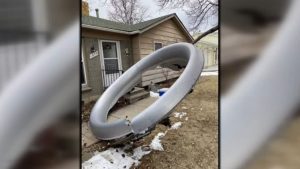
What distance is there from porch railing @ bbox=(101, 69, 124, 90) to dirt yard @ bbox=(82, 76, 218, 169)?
16 cm

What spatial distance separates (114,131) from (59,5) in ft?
2.08

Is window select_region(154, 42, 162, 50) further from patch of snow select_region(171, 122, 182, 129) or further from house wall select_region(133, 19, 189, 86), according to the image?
patch of snow select_region(171, 122, 182, 129)

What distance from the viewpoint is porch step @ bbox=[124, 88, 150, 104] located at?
1.05m

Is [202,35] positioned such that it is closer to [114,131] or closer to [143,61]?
[143,61]

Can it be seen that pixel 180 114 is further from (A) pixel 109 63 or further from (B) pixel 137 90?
(A) pixel 109 63

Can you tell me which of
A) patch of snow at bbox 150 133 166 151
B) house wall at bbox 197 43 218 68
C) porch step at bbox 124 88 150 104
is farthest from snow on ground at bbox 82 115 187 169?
house wall at bbox 197 43 218 68

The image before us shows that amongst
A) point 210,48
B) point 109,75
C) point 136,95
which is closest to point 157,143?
point 136,95

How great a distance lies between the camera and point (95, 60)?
0.90 meters

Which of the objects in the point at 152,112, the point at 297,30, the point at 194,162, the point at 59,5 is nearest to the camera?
the point at 297,30

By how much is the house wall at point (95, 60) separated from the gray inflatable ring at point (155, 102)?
38 millimetres

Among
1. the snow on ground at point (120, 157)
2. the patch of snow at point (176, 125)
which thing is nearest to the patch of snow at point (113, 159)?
the snow on ground at point (120, 157)

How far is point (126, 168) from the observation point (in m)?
0.92

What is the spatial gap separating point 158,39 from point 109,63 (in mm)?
244

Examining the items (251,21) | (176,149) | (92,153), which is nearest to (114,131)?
(92,153)
